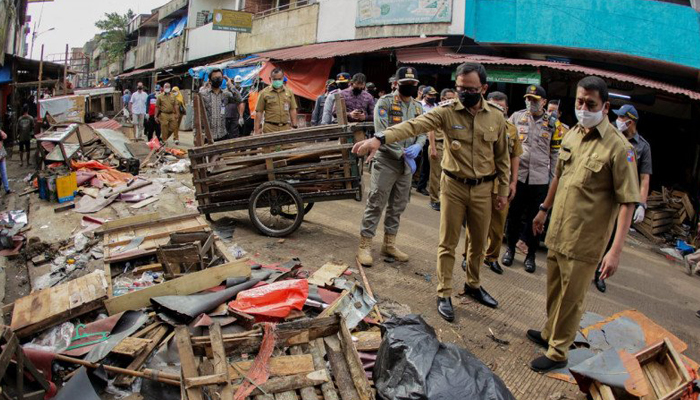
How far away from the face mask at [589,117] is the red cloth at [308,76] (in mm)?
11990

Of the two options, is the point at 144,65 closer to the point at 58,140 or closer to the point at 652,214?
the point at 58,140

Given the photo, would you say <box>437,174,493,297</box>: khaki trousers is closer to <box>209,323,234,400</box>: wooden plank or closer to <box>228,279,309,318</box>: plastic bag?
<box>228,279,309,318</box>: plastic bag

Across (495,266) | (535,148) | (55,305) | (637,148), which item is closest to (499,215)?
(495,266)

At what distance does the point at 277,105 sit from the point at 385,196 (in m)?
3.35

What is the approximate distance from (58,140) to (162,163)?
7.03 ft

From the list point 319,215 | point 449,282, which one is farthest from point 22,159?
point 449,282

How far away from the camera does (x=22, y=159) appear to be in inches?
483

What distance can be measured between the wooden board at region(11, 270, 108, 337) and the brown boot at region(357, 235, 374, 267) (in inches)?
93.1

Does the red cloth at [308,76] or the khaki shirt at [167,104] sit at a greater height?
the red cloth at [308,76]

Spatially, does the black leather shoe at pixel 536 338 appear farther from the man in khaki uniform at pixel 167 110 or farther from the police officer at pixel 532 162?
the man in khaki uniform at pixel 167 110

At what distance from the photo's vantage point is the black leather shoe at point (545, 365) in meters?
3.10

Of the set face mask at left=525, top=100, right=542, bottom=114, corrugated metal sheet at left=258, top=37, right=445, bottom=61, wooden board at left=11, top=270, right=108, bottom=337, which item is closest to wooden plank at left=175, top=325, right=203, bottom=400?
wooden board at left=11, top=270, right=108, bottom=337

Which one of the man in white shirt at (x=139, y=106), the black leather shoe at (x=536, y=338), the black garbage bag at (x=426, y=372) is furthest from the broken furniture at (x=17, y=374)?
the man in white shirt at (x=139, y=106)

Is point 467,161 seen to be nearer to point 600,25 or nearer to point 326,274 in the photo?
point 326,274
